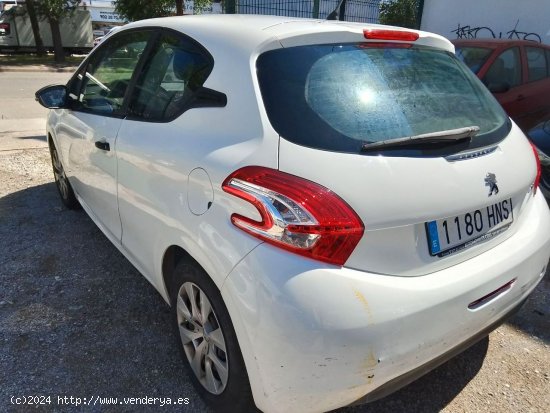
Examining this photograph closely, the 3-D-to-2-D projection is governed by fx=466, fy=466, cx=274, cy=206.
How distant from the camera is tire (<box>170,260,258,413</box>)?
71.5 inches

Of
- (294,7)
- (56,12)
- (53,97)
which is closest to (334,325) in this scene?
(53,97)

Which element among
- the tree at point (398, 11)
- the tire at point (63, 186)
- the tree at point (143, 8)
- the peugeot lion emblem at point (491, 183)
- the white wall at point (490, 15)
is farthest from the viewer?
the tree at point (143, 8)

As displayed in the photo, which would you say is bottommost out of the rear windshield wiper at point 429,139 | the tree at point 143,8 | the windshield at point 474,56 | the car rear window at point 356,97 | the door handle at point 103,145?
the tree at point 143,8

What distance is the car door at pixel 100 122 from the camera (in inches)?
108

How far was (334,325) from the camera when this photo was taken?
1.51 m

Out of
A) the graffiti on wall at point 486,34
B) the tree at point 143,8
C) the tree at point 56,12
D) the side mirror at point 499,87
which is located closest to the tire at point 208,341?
the side mirror at point 499,87

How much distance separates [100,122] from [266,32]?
137 centimetres

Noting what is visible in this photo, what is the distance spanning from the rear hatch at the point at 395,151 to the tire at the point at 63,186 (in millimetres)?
2880

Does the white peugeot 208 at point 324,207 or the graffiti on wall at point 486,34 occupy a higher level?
the white peugeot 208 at point 324,207

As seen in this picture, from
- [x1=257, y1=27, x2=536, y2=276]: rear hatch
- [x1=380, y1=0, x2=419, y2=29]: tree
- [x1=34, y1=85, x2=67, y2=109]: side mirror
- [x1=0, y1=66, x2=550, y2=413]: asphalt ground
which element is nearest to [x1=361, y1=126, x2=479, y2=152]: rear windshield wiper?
[x1=257, y1=27, x2=536, y2=276]: rear hatch

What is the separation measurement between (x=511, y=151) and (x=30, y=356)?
2.62m

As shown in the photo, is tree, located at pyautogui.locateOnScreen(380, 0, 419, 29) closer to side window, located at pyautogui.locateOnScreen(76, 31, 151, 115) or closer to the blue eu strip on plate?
side window, located at pyautogui.locateOnScreen(76, 31, 151, 115)

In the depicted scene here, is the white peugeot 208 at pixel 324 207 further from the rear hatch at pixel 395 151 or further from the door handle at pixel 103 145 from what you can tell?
the door handle at pixel 103 145

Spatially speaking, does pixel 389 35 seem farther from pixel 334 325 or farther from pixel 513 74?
pixel 513 74
